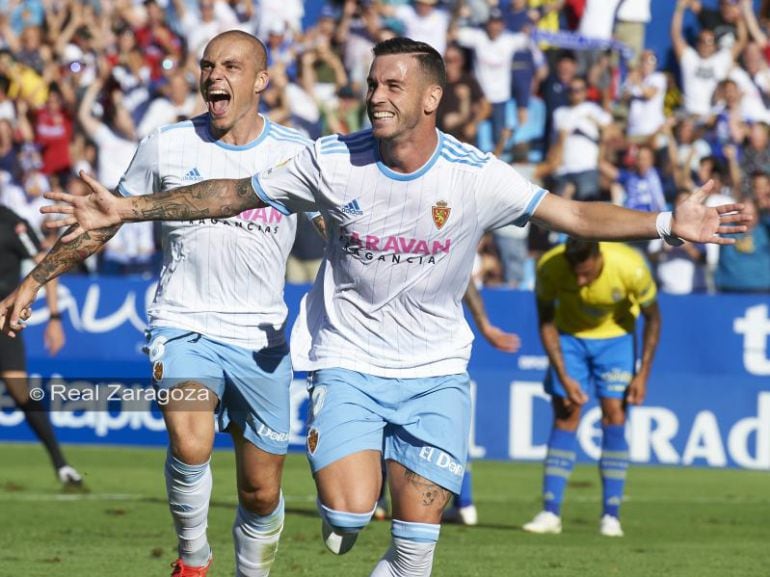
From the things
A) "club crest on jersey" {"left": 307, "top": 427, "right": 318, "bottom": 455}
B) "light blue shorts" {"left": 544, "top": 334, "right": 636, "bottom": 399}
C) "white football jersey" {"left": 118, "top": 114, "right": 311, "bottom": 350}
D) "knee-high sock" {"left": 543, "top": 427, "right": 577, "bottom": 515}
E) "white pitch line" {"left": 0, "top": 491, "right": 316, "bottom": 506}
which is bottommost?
"white pitch line" {"left": 0, "top": 491, "right": 316, "bottom": 506}

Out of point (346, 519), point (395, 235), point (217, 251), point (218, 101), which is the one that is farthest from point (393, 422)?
point (218, 101)

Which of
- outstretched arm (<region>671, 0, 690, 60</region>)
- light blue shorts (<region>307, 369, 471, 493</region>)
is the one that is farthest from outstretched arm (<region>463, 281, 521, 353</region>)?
outstretched arm (<region>671, 0, 690, 60</region>)

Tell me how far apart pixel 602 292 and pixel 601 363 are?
57cm

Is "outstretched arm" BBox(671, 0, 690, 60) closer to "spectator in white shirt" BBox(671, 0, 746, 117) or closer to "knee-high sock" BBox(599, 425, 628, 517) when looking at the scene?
"spectator in white shirt" BBox(671, 0, 746, 117)

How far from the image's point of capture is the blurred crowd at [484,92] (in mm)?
18141

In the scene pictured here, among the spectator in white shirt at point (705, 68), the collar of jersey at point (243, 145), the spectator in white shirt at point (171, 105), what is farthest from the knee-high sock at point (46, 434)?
the spectator in white shirt at point (705, 68)

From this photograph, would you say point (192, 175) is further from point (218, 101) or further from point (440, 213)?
point (440, 213)

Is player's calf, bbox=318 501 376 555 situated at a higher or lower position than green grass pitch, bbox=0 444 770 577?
higher

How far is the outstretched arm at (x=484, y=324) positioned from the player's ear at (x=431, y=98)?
196cm

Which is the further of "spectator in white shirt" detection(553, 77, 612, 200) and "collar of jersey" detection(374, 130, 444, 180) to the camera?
"spectator in white shirt" detection(553, 77, 612, 200)

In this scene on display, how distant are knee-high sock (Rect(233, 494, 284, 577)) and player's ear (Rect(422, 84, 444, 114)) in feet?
7.48

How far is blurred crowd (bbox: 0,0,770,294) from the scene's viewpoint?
18141mm

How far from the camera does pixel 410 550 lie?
6219mm

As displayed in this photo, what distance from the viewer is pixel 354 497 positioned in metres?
6.20
